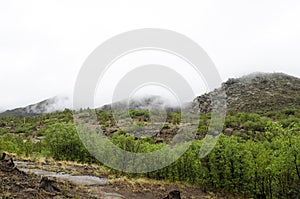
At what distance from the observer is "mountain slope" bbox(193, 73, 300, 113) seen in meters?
155

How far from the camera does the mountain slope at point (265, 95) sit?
155m

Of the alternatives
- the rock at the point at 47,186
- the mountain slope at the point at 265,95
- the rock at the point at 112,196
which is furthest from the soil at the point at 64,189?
the mountain slope at the point at 265,95

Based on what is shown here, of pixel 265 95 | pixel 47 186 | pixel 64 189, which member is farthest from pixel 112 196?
pixel 265 95

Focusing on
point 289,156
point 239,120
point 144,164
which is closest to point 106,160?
point 144,164

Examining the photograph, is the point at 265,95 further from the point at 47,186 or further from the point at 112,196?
the point at 47,186

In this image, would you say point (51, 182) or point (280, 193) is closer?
point (51, 182)

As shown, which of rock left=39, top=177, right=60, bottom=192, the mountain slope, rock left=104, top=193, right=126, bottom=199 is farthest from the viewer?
the mountain slope

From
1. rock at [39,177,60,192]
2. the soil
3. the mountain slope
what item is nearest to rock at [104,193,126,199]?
the soil

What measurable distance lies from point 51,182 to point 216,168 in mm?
23597

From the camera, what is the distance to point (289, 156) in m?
29.5

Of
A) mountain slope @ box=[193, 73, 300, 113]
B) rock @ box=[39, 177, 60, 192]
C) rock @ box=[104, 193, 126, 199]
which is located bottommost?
rock @ box=[104, 193, 126, 199]

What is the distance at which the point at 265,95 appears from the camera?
561ft

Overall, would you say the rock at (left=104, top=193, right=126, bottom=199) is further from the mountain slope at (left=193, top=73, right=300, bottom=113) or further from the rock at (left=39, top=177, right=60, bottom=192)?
the mountain slope at (left=193, top=73, right=300, bottom=113)

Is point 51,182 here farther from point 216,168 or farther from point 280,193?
point 280,193
